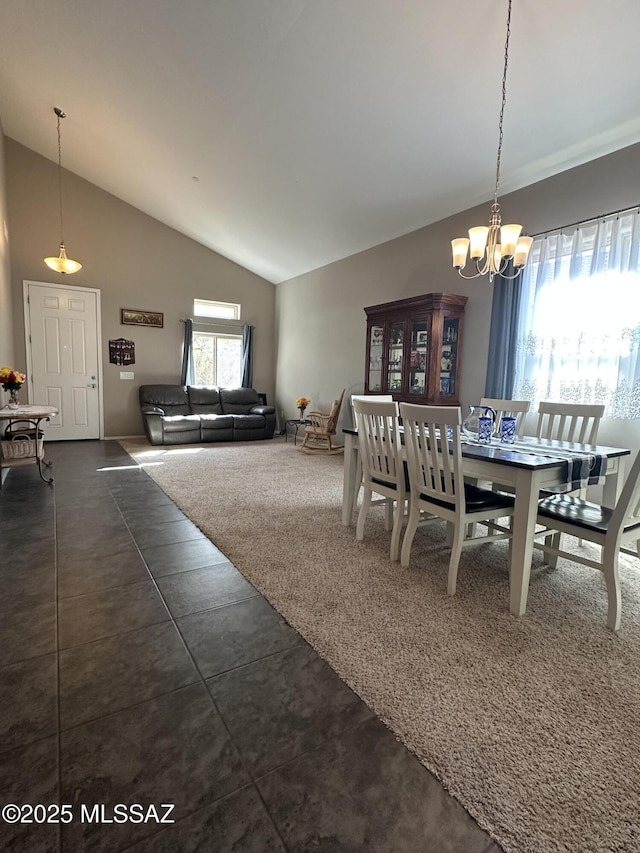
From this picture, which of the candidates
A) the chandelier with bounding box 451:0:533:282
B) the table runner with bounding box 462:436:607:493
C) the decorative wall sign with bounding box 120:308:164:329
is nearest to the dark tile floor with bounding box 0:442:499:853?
the table runner with bounding box 462:436:607:493

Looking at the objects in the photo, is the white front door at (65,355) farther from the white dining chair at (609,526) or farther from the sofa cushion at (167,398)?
the white dining chair at (609,526)

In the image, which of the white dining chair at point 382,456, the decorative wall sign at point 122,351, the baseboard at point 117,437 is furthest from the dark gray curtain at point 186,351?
the white dining chair at point 382,456

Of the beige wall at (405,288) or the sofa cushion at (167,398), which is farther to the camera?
the sofa cushion at (167,398)

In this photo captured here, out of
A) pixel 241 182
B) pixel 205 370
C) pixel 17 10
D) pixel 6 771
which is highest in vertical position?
pixel 17 10

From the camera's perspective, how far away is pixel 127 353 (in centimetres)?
687

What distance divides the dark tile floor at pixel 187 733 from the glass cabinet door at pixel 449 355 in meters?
3.03

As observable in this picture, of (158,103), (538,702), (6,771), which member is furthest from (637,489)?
(158,103)

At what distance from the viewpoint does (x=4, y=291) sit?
512cm

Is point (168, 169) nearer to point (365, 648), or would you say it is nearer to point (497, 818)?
point (365, 648)

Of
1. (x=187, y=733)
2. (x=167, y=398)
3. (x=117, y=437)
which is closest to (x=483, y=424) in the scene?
(x=187, y=733)

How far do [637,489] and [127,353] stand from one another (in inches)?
277

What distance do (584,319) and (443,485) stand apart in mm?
2113

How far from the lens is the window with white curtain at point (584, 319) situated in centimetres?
301

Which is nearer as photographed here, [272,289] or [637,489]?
[637,489]
